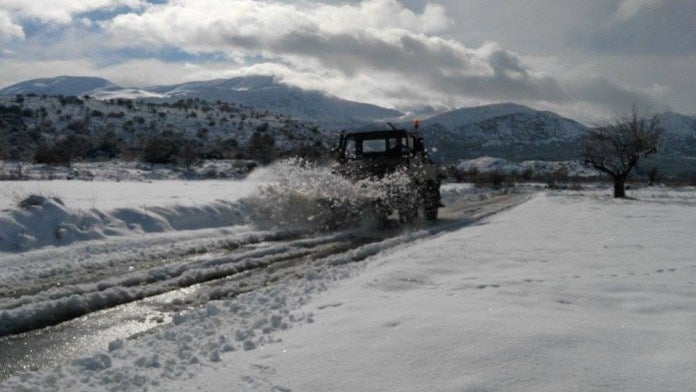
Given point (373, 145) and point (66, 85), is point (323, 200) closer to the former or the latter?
point (373, 145)

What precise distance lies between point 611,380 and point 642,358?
44cm

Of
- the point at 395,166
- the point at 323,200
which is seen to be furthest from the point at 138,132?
the point at 395,166

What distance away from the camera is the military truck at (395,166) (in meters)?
12.8

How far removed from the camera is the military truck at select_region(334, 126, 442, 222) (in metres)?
12.8

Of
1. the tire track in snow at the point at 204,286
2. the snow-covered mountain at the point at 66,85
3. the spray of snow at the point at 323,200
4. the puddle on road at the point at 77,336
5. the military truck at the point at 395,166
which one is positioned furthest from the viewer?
the snow-covered mountain at the point at 66,85

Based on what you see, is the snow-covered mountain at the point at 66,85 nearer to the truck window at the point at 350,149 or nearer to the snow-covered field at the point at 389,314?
the truck window at the point at 350,149

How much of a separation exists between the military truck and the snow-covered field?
9.83 ft

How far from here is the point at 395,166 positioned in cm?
1287

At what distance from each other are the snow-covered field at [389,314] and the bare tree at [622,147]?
15644 mm

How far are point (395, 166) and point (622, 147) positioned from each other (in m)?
16.0

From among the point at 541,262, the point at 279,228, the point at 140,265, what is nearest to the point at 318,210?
the point at 279,228

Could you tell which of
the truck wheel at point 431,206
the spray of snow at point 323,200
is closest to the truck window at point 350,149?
the spray of snow at point 323,200

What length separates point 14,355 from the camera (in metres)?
4.39

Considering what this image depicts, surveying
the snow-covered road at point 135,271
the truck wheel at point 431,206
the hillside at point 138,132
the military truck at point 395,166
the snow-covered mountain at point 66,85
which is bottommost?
the snow-covered road at point 135,271
